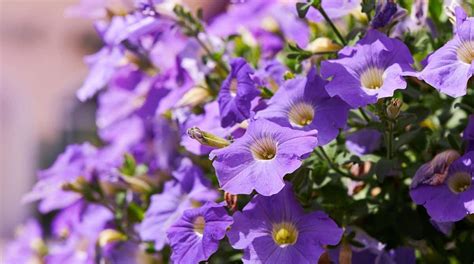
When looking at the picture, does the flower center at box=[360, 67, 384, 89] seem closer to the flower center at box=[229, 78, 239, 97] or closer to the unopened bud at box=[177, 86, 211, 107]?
the flower center at box=[229, 78, 239, 97]

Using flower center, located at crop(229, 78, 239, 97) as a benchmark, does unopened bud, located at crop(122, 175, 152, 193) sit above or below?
below

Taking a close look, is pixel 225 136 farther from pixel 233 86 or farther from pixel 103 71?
pixel 103 71

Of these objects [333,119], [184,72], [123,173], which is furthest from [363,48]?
[123,173]

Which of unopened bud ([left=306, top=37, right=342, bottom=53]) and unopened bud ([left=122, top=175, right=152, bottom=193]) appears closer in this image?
unopened bud ([left=306, top=37, right=342, bottom=53])

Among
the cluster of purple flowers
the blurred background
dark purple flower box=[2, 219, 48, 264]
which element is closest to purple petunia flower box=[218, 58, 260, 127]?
the cluster of purple flowers

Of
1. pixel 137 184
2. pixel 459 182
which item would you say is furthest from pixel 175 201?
pixel 459 182

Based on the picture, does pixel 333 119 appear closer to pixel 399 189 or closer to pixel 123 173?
pixel 399 189

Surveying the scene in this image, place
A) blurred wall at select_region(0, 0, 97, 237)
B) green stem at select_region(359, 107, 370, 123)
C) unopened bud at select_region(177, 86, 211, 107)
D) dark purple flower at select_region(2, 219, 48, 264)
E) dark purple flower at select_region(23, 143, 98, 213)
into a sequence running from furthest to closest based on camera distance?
blurred wall at select_region(0, 0, 97, 237) → dark purple flower at select_region(2, 219, 48, 264) → dark purple flower at select_region(23, 143, 98, 213) → unopened bud at select_region(177, 86, 211, 107) → green stem at select_region(359, 107, 370, 123)
